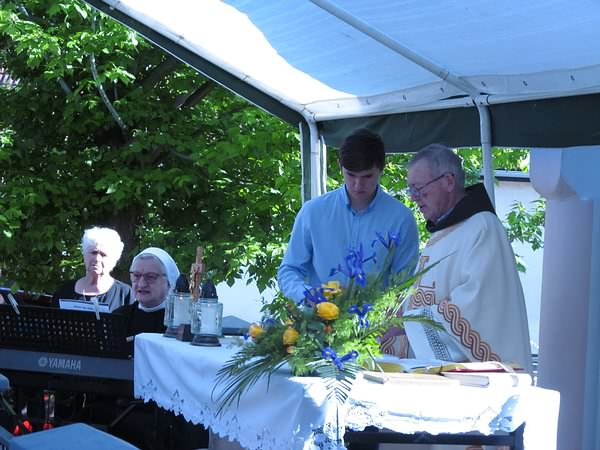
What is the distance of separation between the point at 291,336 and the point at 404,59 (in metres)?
2.83

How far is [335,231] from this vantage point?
454 cm

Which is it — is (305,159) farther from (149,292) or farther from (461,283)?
(461,283)

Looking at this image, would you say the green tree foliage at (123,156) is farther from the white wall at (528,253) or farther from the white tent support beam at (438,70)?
the white tent support beam at (438,70)

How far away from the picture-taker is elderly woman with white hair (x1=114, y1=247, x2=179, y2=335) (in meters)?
5.20

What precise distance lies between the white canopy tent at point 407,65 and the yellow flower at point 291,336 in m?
1.89

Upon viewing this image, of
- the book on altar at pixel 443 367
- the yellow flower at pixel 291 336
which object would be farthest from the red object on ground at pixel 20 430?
the yellow flower at pixel 291 336

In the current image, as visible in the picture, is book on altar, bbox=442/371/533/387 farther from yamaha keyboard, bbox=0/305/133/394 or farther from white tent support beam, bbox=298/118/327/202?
white tent support beam, bbox=298/118/327/202

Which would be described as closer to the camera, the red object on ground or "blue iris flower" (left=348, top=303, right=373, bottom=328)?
"blue iris flower" (left=348, top=303, right=373, bottom=328)

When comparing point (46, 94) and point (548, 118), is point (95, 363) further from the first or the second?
point (46, 94)

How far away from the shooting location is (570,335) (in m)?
4.90

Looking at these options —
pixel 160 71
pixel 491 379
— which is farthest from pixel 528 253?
pixel 491 379

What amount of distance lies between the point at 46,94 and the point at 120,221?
1348 mm

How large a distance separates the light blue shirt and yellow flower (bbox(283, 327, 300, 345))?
155 cm

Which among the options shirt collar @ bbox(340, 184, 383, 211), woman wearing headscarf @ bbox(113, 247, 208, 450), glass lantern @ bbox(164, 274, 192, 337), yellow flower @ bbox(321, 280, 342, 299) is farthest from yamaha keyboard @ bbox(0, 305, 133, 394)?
yellow flower @ bbox(321, 280, 342, 299)
